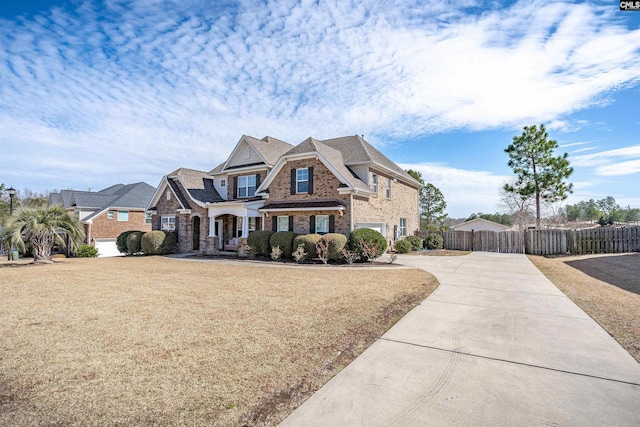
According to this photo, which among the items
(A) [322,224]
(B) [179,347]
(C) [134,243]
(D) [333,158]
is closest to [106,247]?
(C) [134,243]

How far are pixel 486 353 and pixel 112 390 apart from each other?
4980 millimetres

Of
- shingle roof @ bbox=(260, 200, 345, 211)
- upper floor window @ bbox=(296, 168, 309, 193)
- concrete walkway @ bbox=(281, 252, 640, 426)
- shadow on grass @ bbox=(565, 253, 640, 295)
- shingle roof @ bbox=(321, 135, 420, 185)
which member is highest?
shingle roof @ bbox=(321, 135, 420, 185)

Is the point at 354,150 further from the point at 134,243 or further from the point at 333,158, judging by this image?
the point at 134,243

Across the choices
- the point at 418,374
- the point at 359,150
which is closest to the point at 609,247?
the point at 359,150

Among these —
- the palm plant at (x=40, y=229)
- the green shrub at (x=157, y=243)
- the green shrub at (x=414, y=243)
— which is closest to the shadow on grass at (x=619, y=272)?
the green shrub at (x=414, y=243)

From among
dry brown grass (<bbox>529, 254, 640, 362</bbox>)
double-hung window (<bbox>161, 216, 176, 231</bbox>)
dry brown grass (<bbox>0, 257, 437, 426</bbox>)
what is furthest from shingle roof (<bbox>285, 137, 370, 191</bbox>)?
double-hung window (<bbox>161, 216, 176, 231</bbox>)

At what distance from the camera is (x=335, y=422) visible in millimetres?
3176

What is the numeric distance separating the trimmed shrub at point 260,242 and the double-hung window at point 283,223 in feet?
4.70

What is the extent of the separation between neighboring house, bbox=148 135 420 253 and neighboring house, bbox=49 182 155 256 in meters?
8.62

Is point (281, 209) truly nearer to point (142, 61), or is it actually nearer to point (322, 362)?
point (142, 61)

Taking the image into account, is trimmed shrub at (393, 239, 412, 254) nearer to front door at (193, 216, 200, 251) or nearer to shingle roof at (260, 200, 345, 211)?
shingle roof at (260, 200, 345, 211)

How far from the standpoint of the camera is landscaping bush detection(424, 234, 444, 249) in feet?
81.8

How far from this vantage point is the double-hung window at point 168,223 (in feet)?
83.2

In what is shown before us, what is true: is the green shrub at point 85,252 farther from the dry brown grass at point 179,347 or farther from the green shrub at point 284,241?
the dry brown grass at point 179,347
